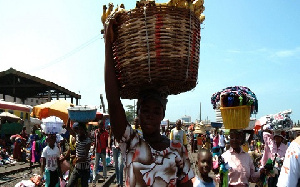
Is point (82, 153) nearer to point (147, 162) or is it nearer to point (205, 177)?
point (205, 177)

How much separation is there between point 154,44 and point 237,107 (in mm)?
2579

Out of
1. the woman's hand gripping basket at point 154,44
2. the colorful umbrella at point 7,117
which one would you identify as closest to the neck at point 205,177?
the woman's hand gripping basket at point 154,44

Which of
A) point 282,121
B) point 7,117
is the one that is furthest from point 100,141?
point 7,117

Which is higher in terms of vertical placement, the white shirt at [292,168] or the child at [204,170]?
the white shirt at [292,168]

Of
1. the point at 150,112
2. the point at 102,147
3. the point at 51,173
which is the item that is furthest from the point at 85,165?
the point at 150,112

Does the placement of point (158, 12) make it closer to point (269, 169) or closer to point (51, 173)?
point (269, 169)

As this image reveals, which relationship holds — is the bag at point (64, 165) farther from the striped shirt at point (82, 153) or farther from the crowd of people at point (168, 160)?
the striped shirt at point (82, 153)

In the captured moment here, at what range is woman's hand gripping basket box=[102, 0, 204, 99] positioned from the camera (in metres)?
2.10

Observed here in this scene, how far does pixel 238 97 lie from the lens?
4367 millimetres

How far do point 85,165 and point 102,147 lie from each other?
3.14 metres

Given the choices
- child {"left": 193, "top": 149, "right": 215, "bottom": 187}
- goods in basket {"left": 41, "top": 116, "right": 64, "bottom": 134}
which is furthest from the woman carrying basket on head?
goods in basket {"left": 41, "top": 116, "right": 64, "bottom": 134}

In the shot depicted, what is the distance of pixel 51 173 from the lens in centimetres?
663

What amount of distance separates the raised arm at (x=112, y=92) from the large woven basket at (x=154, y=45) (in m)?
0.08

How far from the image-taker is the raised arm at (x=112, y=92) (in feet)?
6.99
